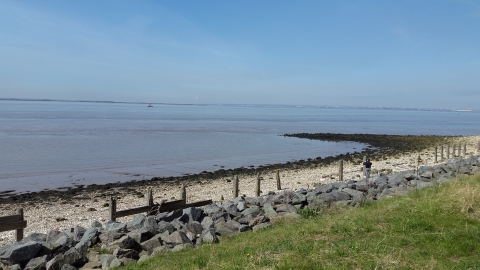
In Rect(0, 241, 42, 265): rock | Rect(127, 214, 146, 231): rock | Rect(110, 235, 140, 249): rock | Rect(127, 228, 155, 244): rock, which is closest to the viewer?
Rect(0, 241, 42, 265): rock

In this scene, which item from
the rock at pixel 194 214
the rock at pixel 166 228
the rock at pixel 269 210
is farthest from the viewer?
the rock at pixel 194 214

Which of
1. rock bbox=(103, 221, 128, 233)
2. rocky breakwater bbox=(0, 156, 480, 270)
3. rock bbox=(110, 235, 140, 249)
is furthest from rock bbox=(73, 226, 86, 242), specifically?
rock bbox=(110, 235, 140, 249)

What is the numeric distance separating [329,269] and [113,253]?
455cm

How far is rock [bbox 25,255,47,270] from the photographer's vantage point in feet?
25.2

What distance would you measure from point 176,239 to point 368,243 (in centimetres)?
405

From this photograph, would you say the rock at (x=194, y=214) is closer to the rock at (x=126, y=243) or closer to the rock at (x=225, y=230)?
the rock at (x=225, y=230)

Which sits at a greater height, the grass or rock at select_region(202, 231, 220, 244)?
the grass

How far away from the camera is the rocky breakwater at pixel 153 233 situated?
783 cm

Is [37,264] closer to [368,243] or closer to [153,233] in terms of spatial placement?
[153,233]

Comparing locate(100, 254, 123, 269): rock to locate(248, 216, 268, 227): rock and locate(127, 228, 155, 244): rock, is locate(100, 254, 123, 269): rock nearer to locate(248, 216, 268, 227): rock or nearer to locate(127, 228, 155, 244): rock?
locate(127, 228, 155, 244): rock

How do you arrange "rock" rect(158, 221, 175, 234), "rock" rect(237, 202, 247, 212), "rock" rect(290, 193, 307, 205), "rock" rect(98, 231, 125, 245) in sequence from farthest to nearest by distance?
"rock" rect(290, 193, 307, 205) < "rock" rect(237, 202, 247, 212) < "rock" rect(158, 221, 175, 234) < "rock" rect(98, 231, 125, 245)

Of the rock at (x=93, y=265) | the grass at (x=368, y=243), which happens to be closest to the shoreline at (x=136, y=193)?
the rock at (x=93, y=265)

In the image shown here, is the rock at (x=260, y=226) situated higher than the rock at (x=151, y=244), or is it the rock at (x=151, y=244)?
the rock at (x=260, y=226)

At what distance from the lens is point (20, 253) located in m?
7.91
